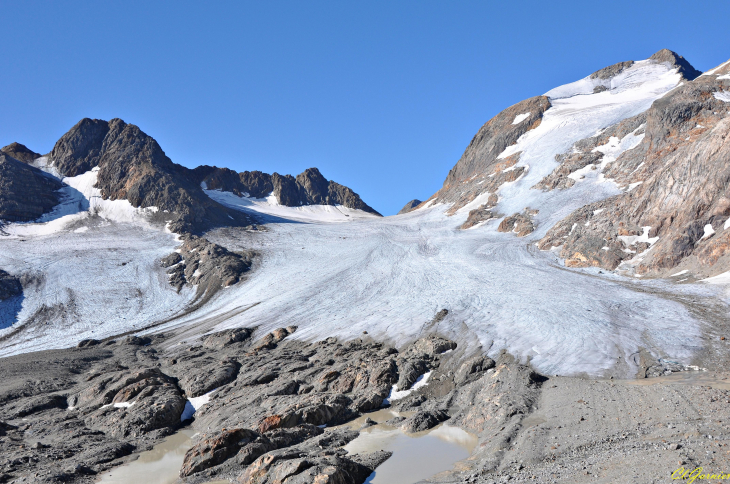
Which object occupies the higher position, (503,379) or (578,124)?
(578,124)

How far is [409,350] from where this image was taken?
2644 centimetres

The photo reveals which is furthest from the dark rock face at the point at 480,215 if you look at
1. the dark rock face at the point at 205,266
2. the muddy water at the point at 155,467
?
the muddy water at the point at 155,467

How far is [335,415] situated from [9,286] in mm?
50289

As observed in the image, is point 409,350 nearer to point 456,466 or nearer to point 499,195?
point 456,466

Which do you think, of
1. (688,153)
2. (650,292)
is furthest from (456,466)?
(688,153)

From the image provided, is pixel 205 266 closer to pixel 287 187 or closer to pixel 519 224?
pixel 519 224

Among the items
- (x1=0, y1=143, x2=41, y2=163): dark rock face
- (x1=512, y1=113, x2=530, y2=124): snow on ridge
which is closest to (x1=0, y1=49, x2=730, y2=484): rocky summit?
(x1=512, y1=113, x2=530, y2=124): snow on ridge

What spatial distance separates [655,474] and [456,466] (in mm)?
5597

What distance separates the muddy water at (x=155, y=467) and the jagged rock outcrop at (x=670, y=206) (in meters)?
32.6

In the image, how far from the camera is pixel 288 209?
13550 centimetres

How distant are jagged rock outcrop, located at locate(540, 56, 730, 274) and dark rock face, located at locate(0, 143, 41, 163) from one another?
113 metres

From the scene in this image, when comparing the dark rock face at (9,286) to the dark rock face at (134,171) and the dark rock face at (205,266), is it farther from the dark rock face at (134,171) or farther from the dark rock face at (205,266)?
the dark rock face at (134,171)

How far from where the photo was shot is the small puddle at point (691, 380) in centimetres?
1609

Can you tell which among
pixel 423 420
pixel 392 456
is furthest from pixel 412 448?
pixel 423 420
